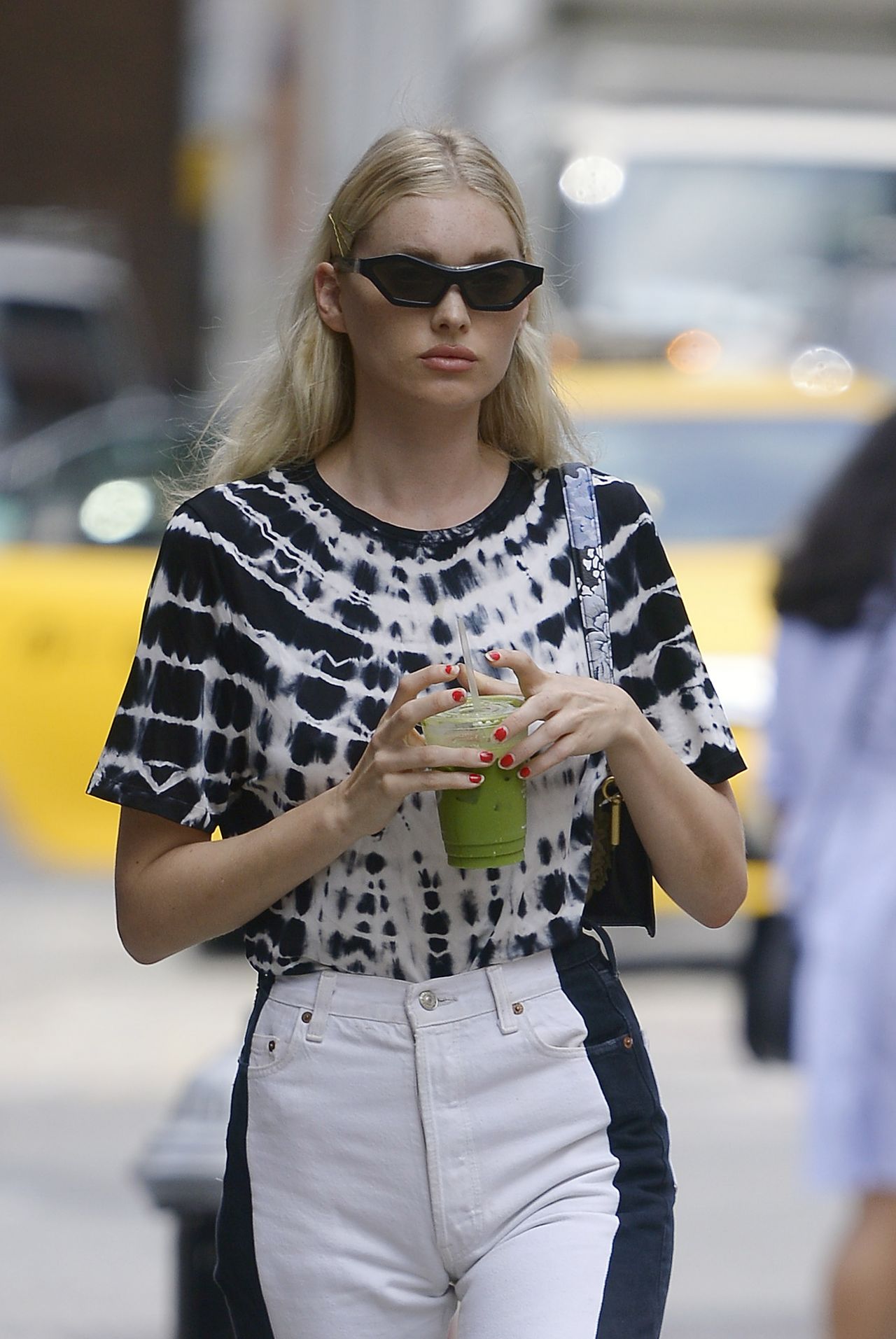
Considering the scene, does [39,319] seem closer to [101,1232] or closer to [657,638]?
[101,1232]

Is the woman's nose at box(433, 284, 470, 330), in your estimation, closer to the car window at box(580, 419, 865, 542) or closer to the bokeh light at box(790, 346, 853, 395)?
the car window at box(580, 419, 865, 542)

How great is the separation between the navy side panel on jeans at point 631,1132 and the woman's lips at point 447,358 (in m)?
0.64

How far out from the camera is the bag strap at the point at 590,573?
2.36m

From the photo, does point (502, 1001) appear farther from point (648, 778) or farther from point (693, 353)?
point (693, 353)

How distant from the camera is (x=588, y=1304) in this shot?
7.33 feet

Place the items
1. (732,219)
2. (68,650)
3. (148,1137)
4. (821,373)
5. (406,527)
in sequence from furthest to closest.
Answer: (732,219) < (821,373) < (68,650) < (148,1137) < (406,527)

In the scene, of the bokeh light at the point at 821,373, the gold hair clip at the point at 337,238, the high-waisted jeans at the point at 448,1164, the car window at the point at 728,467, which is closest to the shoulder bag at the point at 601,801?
the high-waisted jeans at the point at 448,1164

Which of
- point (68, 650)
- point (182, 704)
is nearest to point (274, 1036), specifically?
point (182, 704)

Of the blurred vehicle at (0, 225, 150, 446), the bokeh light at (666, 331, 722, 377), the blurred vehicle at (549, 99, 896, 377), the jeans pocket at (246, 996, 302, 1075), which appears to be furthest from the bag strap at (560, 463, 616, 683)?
the blurred vehicle at (0, 225, 150, 446)

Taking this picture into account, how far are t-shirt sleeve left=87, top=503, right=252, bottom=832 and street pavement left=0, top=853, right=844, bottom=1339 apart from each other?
49.7 inches

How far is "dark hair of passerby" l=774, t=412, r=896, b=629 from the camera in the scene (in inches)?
156

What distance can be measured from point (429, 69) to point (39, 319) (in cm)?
770

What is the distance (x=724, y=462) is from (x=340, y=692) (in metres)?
5.64

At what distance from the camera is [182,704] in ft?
7.63
